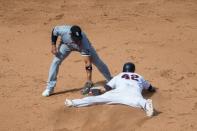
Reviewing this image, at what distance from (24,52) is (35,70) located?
141cm

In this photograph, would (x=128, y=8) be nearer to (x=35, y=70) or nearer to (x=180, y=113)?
(x=35, y=70)

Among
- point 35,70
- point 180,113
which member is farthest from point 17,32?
point 180,113

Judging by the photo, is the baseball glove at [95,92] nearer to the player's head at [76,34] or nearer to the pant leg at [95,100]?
the pant leg at [95,100]

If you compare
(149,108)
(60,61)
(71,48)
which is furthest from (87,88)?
(149,108)

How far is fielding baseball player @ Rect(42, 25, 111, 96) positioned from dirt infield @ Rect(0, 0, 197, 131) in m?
0.44

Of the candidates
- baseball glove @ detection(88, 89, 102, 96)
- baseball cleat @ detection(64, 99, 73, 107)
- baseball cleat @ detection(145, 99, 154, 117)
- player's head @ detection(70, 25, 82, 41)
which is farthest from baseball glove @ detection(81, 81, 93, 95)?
baseball cleat @ detection(145, 99, 154, 117)

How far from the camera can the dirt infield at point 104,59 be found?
10.4 meters

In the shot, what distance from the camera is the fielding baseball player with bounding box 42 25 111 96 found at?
11.0 m

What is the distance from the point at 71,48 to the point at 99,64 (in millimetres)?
714

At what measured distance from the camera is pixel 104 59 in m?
13.7

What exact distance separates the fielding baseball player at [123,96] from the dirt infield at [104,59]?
0.41 feet

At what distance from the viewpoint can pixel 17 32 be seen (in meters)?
16.0

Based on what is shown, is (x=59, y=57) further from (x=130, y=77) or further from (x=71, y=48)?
(x=130, y=77)

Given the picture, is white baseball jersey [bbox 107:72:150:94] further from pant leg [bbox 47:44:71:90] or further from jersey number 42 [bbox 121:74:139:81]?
pant leg [bbox 47:44:71:90]
